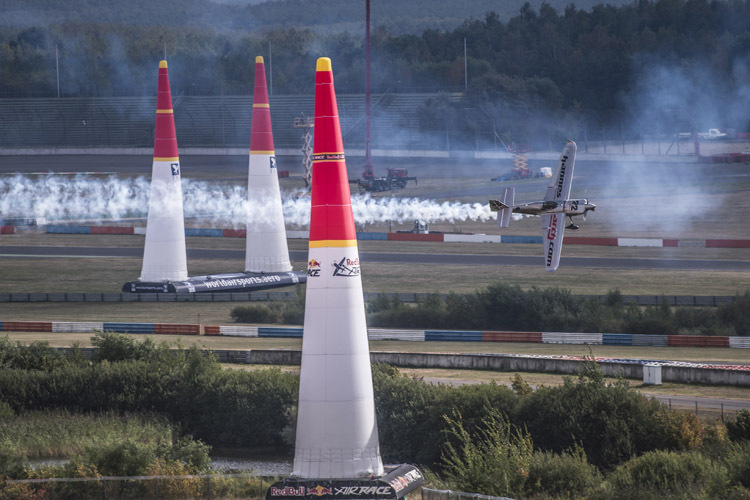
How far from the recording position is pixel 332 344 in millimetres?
19562

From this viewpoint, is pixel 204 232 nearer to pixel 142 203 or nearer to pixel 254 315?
pixel 142 203

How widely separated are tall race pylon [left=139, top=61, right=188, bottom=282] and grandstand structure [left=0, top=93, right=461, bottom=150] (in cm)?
8390

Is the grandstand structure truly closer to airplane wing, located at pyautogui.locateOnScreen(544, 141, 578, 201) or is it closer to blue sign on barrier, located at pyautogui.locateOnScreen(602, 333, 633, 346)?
blue sign on barrier, located at pyautogui.locateOnScreen(602, 333, 633, 346)

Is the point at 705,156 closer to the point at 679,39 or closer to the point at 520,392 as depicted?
the point at 679,39

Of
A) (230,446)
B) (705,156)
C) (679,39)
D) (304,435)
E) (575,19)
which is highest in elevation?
(575,19)

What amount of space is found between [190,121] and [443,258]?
3148 inches

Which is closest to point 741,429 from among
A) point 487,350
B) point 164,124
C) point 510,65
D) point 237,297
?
point 487,350

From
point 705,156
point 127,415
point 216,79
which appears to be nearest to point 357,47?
point 216,79

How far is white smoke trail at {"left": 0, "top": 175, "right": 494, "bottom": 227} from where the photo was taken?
89.5 meters

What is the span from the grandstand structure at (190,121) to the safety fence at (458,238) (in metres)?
50.6

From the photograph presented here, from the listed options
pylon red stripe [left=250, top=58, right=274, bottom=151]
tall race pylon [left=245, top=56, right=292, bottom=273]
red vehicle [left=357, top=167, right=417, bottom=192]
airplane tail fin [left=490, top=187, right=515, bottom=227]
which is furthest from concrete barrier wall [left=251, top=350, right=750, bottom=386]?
red vehicle [left=357, top=167, right=417, bottom=192]

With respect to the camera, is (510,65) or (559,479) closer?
(559,479)

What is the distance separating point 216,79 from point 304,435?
147604mm

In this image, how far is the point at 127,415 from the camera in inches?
1407
